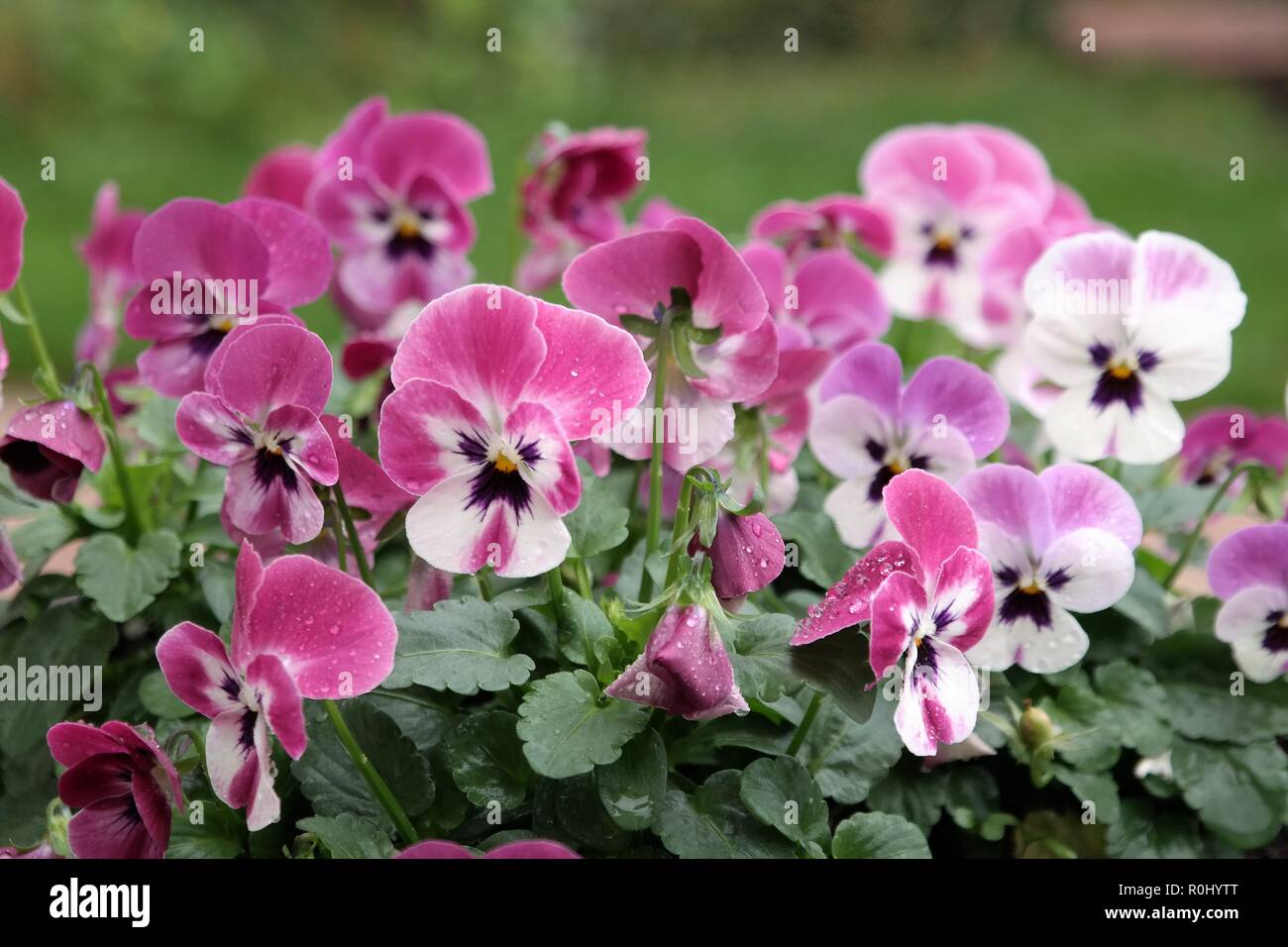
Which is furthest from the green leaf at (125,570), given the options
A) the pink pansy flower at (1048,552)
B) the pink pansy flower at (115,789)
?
the pink pansy flower at (1048,552)

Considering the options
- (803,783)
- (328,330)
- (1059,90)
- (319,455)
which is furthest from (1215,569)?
(1059,90)

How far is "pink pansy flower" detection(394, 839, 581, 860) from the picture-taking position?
2.01ft

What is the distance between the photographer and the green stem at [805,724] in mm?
723

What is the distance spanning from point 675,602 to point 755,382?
0.51ft

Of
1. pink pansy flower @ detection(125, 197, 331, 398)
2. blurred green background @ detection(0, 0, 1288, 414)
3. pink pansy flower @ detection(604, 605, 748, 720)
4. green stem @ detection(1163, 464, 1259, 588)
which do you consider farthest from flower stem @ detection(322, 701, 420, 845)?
blurred green background @ detection(0, 0, 1288, 414)

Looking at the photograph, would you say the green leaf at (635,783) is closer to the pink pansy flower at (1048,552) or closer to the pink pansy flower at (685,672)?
the pink pansy flower at (685,672)

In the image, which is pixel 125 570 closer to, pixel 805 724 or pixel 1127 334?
pixel 805 724

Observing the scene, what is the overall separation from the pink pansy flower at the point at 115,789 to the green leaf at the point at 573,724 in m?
0.17

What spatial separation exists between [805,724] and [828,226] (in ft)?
1.82

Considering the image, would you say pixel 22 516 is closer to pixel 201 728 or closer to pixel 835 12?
pixel 201 728

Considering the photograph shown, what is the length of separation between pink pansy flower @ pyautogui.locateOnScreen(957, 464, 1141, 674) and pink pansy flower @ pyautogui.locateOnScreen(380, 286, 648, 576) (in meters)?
0.23

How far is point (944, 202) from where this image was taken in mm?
1218

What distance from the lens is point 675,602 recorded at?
666mm

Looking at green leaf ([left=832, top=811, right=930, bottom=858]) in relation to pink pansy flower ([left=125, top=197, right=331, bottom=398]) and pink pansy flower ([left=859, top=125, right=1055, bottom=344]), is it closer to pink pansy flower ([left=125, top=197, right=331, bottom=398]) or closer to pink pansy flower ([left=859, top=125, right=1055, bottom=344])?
pink pansy flower ([left=125, top=197, right=331, bottom=398])
